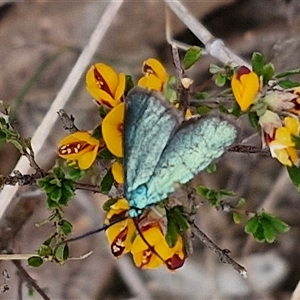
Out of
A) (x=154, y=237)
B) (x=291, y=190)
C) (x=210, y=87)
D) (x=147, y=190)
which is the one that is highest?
(x=147, y=190)

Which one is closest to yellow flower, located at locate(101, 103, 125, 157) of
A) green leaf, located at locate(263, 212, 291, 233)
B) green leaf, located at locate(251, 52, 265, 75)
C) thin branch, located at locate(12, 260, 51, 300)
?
green leaf, located at locate(251, 52, 265, 75)

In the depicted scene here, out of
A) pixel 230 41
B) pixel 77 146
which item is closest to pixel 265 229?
pixel 77 146

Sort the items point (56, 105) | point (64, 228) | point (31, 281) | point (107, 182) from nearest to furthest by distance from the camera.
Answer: point (107, 182) → point (64, 228) → point (31, 281) → point (56, 105)

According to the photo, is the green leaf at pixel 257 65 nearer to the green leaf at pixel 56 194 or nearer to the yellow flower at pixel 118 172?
the yellow flower at pixel 118 172

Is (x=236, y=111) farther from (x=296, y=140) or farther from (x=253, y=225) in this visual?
(x=253, y=225)

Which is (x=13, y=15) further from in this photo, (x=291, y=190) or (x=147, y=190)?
(x=147, y=190)

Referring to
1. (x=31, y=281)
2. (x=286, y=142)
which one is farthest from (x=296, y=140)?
(x=31, y=281)
